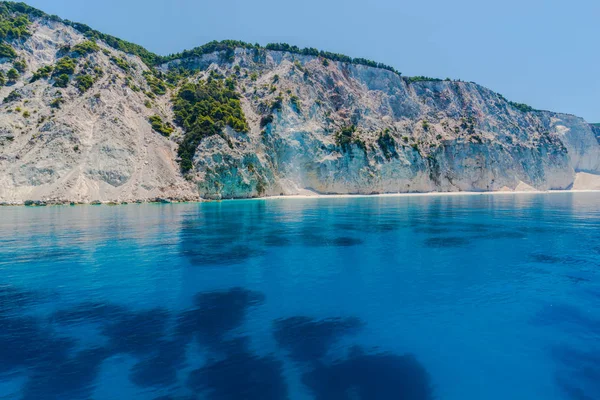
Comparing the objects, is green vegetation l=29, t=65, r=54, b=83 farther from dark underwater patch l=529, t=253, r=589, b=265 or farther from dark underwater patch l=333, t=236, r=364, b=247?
dark underwater patch l=529, t=253, r=589, b=265

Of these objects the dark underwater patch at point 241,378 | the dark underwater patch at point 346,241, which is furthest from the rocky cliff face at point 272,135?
the dark underwater patch at point 241,378

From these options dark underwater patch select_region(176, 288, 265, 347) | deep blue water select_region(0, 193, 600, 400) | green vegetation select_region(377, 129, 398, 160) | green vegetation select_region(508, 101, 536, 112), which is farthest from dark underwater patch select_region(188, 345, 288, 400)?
green vegetation select_region(508, 101, 536, 112)

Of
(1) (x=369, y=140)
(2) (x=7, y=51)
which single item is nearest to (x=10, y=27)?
(2) (x=7, y=51)

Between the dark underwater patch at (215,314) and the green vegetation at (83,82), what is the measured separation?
79.7m

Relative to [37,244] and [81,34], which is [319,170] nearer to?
[37,244]

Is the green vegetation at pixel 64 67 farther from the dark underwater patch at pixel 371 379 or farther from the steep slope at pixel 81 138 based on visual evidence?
the dark underwater patch at pixel 371 379

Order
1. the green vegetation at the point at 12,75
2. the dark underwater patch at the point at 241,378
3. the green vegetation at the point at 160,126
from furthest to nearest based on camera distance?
the green vegetation at the point at 160,126 → the green vegetation at the point at 12,75 → the dark underwater patch at the point at 241,378

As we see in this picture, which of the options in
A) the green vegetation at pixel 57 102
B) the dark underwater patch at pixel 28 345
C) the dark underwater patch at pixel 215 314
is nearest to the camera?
the dark underwater patch at pixel 28 345

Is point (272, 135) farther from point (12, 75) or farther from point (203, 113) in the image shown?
point (12, 75)

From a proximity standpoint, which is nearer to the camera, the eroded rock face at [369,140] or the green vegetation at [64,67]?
the green vegetation at [64,67]

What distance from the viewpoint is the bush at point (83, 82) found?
75750mm

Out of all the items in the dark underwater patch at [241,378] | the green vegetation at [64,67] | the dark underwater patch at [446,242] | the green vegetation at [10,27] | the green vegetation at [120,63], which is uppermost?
the green vegetation at [10,27]

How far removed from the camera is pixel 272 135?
92.6 m

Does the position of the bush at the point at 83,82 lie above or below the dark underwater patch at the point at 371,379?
above
